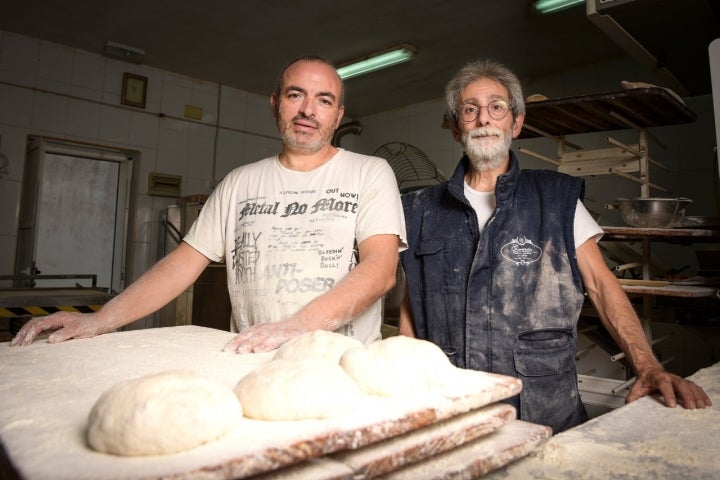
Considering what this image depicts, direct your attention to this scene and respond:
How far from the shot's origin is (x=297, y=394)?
0.55 meters

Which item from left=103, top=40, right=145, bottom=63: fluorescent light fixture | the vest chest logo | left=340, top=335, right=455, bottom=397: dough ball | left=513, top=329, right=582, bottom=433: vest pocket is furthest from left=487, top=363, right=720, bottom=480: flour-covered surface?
left=103, top=40, right=145, bottom=63: fluorescent light fixture

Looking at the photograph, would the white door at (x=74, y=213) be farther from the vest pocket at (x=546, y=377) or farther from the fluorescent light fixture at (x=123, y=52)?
the vest pocket at (x=546, y=377)

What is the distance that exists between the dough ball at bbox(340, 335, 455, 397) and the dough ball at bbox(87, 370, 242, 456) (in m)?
0.18

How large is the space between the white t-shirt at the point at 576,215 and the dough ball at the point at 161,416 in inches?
45.7

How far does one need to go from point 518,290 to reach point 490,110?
59 cm

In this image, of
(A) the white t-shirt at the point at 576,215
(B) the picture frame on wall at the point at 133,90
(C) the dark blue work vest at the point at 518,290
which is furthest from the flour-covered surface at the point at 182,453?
(B) the picture frame on wall at the point at 133,90

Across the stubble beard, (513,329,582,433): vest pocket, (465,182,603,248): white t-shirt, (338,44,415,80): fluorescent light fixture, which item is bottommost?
(513,329,582,433): vest pocket

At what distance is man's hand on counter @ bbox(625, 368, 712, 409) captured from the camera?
3.18ft

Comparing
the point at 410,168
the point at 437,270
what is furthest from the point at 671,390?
the point at 410,168

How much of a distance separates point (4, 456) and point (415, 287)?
4.10 feet

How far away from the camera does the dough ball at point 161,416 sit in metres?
0.47

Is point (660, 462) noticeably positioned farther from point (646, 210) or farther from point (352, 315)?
point (646, 210)

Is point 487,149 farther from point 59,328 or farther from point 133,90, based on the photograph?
point 133,90

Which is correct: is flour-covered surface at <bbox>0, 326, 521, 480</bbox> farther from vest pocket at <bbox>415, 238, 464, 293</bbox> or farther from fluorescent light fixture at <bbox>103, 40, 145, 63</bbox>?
fluorescent light fixture at <bbox>103, 40, 145, 63</bbox>
